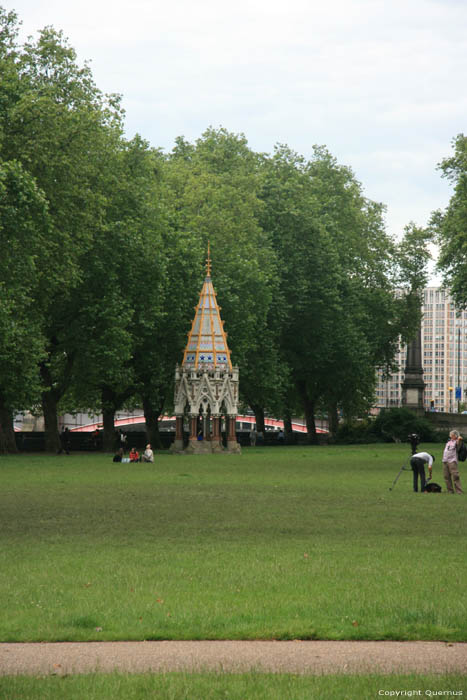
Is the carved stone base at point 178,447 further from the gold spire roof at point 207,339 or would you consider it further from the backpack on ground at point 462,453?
the backpack on ground at point 462,453

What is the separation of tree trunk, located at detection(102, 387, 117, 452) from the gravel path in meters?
52.8

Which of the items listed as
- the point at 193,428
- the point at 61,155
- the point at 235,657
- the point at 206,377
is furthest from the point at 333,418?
the point at 235,657

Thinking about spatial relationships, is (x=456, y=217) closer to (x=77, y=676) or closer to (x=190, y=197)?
(x=190, y=197)

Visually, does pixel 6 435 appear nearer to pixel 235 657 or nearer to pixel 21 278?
pixel 21 278

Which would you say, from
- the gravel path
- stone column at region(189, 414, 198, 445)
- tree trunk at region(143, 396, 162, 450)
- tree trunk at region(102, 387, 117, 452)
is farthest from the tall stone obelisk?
the gravel path

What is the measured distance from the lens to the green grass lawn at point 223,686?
738cm

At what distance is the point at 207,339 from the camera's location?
57.0 meters

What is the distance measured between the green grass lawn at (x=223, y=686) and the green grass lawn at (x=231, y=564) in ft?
4.77

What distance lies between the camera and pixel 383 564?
44.0ft

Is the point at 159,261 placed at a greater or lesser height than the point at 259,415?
greater

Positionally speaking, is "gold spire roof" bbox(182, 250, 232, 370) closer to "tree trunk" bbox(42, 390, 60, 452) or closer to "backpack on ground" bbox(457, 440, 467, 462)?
"tree trunk" bbox(42, 390, 60, 452)

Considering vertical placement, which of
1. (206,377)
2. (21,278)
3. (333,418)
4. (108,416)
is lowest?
(333,418)

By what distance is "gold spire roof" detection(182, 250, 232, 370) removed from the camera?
Answer: 56.6 metres

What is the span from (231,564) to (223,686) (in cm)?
578
